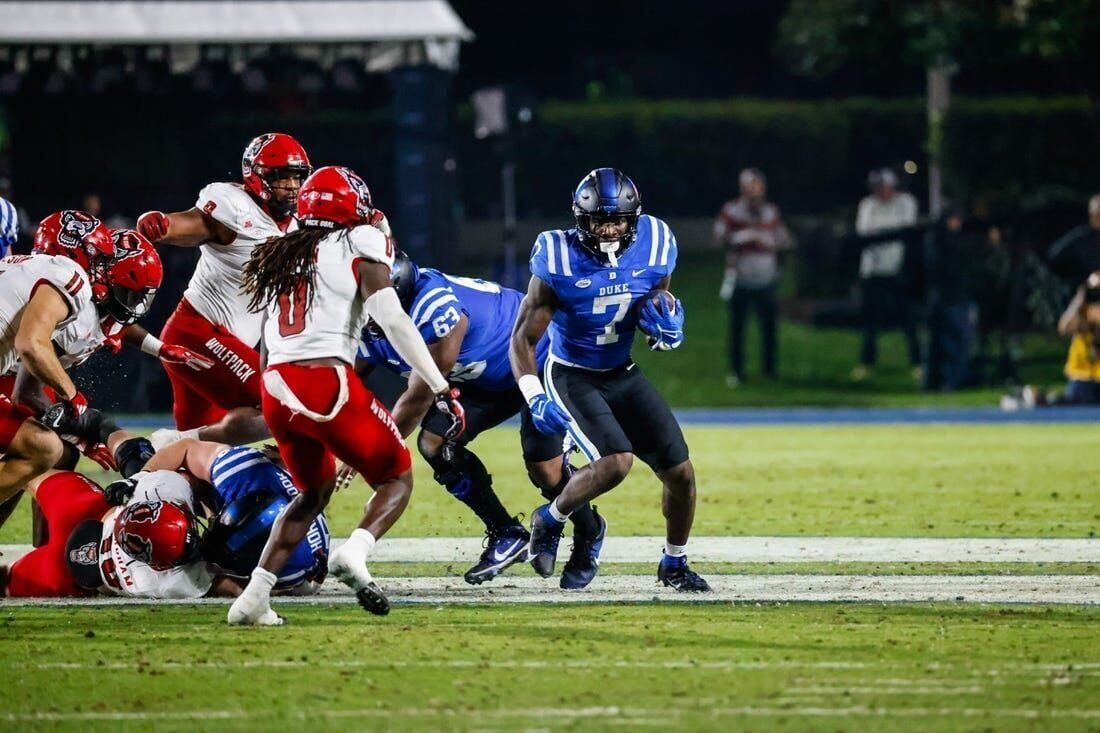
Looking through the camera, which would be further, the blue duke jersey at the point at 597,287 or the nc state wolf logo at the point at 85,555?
the blue duke jersey at the point at 597,287

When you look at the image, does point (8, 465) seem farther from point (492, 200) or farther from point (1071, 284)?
point (492, 200)

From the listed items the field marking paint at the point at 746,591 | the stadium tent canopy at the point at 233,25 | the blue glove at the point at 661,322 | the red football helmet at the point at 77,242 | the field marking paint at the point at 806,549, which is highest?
the stadium tent canopy at the point at 233,25

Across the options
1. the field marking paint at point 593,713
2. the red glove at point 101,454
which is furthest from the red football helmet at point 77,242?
the field marking paint at point 593,713

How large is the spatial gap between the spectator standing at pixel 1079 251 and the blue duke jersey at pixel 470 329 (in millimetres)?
9601

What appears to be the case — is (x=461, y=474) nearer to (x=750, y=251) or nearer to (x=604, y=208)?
(x=604, y=208)

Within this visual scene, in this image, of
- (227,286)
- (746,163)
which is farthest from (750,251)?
(227,286)

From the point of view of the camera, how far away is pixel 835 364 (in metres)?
20.5

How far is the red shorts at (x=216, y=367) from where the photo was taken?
31.7ft

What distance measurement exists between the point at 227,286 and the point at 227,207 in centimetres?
49

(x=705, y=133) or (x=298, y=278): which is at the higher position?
(x=705, y=133)

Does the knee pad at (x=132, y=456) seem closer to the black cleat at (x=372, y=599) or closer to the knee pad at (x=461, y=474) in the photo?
the knee pad at (x=461, y=474)

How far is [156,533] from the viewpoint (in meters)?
7.57

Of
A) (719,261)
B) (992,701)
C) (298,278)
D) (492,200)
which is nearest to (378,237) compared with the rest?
(298,278)

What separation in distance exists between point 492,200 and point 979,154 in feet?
18.2
